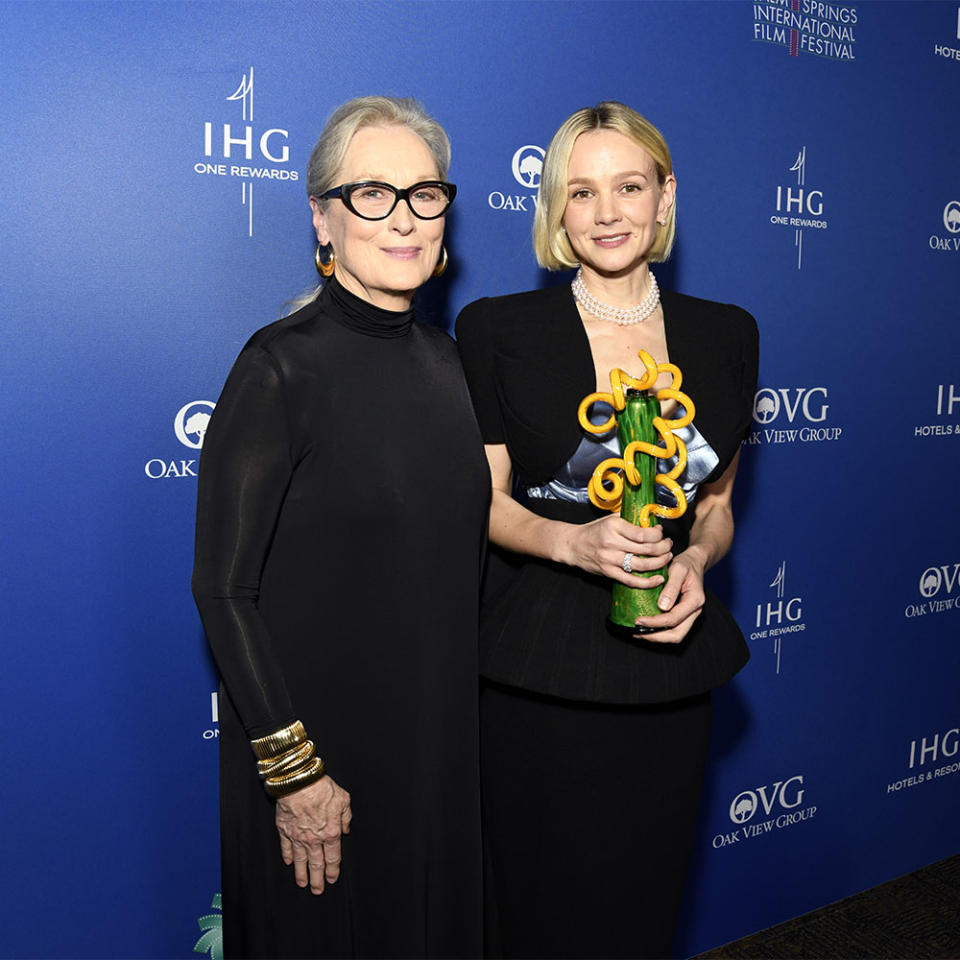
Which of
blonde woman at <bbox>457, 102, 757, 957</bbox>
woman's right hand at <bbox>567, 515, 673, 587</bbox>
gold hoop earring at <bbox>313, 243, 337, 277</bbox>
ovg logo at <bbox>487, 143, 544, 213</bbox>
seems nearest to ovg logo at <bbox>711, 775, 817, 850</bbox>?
blonde woman at <bbox>457, 102, 757, 957</bbox>

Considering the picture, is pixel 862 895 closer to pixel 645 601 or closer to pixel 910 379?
pixel 910 379

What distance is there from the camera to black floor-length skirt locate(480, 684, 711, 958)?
1552 millimetres

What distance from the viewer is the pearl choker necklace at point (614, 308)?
63.4 inches

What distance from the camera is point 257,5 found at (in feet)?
6.05

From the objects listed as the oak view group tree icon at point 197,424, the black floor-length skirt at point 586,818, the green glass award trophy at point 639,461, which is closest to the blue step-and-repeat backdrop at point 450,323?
the oak view group tree icon at point 197,424

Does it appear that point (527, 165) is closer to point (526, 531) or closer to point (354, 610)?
point (526, 531)

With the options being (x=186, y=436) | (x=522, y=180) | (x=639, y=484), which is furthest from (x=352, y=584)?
(x=522, y=180)

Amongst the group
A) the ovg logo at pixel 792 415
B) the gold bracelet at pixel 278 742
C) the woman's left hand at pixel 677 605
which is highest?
the ovg logo at pixel 792 415

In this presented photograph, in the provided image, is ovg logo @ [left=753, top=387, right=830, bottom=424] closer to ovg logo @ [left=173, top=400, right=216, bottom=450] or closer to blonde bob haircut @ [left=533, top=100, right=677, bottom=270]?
blonde bob haircut @ [left=533, top=100, right=677, bottom=270]

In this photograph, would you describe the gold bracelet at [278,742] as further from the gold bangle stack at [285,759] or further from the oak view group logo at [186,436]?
the oak view group logo at [186,436]

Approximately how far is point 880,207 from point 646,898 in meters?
2.03

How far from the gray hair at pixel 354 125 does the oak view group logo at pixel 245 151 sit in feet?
1.61

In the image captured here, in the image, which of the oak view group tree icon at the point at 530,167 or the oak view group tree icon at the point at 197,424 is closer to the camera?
the oak view group tree icon at the point at 197,424

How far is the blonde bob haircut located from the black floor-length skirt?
0.75m
